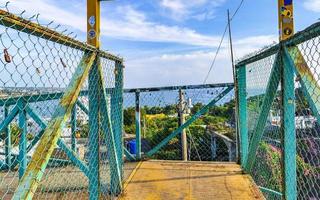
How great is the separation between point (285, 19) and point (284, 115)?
82 centimetres

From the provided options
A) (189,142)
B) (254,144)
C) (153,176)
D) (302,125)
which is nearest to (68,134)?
(153,176)

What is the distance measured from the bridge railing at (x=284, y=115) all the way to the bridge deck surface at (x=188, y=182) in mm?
268

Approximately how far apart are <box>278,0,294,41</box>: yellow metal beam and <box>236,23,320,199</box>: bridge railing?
116 mm

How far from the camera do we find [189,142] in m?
7.46

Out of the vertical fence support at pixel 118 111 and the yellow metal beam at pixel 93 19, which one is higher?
the yellow metal beam at pixel 93 19

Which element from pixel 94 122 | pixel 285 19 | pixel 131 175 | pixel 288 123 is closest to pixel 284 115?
pixel 288 123

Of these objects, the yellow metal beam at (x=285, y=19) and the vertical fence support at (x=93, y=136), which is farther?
the vertical fence support at (x=93, y=136)

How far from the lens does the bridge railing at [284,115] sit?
7.63ft

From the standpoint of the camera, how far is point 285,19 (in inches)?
113

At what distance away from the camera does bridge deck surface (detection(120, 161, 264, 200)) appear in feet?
12.7

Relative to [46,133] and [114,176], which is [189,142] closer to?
[114,176]

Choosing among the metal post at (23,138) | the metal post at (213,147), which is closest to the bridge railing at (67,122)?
the metal post at (23,138)

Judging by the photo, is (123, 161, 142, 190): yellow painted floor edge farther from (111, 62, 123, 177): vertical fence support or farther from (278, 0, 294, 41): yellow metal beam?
(278, 0, 294, 41): yellow metal beam

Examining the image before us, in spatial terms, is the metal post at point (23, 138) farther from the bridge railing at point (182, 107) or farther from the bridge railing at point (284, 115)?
the bridge railing at point (284, 115)
